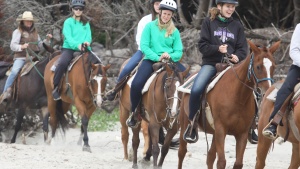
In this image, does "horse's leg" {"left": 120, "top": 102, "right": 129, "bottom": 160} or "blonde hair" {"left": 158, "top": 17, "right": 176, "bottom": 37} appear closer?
"blonde hair" {"left": 158, "top": 17, "right": 176, "bottom": 37}

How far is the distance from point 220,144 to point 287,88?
1.13 metres

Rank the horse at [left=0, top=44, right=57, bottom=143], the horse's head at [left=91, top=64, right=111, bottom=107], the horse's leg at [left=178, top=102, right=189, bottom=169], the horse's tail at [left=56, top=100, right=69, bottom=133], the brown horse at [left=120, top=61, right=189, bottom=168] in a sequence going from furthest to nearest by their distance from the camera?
1. the horse at [left=0, top=44, right=57, bottom=143]
2. the horse's tail at [left=56, top=100, right=69, bottom=133]
3. the horse's head at [left=91, top=64, right=111, bottom=107]
4. the brown horse at [left=120, top=61, right=189, bottom=168]
5. the horse's leg at [left=178, top=102, right=189, bottom=169]

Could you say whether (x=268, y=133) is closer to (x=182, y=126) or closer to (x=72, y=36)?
(x=182, y=126)

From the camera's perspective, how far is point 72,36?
54.4ft

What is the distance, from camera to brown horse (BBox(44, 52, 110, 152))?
51.8ft

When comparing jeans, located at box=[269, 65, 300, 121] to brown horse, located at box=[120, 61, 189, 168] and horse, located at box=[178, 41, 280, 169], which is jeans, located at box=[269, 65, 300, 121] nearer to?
horse, located at box=[178, 41, 280, 169]

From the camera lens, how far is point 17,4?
2161 cm

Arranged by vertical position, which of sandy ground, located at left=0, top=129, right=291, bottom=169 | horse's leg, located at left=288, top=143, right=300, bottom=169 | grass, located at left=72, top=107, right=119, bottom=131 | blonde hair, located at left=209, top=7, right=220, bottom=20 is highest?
blonde hair, located at left=209, top=7, right=220, bottom=20

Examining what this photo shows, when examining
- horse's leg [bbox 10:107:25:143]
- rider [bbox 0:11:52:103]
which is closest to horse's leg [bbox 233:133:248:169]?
horse's leg [bbox 10:107:25:143]

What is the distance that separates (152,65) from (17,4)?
9.49 meters

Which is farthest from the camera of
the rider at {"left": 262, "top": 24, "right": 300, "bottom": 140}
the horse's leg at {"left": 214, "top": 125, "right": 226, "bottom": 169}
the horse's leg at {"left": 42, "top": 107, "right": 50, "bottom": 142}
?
the horse's leg at {"left": 42, "top": 107, "right": 50, "bottom": 142}

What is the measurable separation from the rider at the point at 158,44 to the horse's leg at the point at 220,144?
231cm

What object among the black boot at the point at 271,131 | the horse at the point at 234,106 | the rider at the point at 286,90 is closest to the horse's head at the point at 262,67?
the horse at the point at 234,106

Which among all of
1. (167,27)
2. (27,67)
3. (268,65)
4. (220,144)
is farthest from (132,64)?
(268,65)
